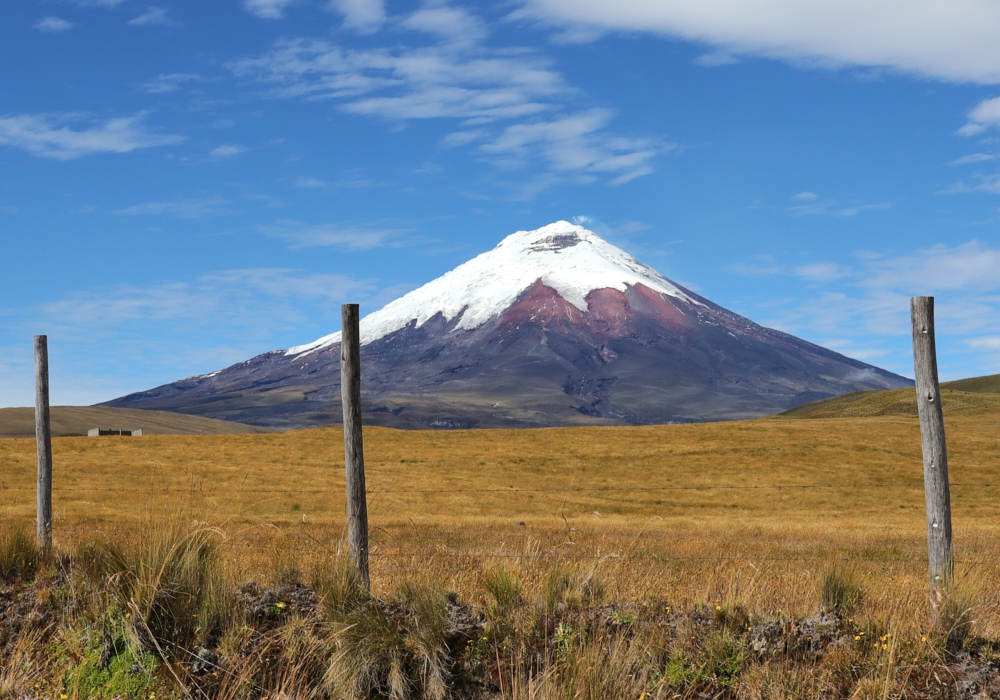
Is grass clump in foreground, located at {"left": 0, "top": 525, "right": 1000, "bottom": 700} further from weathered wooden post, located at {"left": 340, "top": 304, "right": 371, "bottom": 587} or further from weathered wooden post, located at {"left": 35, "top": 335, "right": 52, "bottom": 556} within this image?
weathered wooden post, located at {"left": 35, "top": 335, "right": 52, "bottom": 556}

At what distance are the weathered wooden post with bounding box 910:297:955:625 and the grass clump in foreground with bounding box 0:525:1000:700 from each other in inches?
40.3

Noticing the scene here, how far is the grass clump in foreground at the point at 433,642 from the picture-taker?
7.43m

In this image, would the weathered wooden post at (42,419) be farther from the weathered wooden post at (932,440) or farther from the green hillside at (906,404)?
the green hillside at (906,404)

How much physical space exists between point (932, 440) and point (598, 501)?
97.3 feet

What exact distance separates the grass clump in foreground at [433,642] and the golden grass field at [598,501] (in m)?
0.48

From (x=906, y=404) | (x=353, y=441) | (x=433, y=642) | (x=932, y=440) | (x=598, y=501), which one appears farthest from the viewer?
(x=906, y=404)

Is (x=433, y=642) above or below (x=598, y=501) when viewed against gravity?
above

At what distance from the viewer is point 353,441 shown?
9.77 metres

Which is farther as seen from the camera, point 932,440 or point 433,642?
point 932,440

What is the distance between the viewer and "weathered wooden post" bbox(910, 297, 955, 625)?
926cm

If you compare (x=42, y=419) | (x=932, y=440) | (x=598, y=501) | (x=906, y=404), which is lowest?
(x=598, y=501)

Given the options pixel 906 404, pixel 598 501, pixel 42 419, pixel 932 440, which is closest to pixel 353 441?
pixel 932 440

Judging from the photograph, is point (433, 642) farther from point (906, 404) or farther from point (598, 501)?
point (906, 404)

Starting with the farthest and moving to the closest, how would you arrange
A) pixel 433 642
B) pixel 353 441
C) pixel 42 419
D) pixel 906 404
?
pixel 906 404 < pixel 42 419 < pixel 353 441 < pixel 433 642
